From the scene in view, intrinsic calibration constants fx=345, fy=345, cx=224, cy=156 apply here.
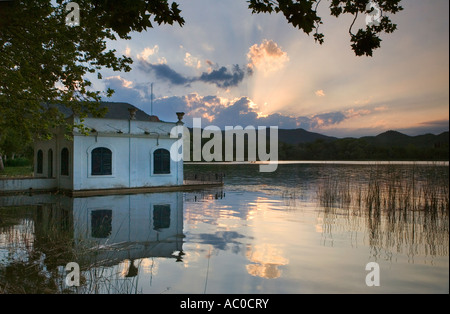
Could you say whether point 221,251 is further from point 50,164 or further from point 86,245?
point 50,164

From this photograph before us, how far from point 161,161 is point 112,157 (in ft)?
11.6

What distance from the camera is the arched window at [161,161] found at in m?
24.1

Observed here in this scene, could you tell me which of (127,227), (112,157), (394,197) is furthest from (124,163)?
(394,197)

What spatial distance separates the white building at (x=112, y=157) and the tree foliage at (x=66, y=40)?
32.8 feet

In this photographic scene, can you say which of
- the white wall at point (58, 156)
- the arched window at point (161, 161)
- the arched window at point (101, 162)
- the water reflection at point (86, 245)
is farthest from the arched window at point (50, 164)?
the water reflection at point (86, 245)

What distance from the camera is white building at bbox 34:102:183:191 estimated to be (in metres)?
21.0

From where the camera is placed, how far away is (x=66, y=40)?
9.34 meters

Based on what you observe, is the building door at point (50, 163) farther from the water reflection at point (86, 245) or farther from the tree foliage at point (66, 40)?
the tree foliage at point (66, 40)

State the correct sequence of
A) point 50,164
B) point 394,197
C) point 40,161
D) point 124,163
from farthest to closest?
point 40,161, point 50,164, point 124,163, point 394,197

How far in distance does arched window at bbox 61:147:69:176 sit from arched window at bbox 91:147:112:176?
1.60 meters

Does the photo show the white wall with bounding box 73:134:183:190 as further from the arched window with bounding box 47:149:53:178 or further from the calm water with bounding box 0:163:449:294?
the calm water with bounding box 0:163:449:294

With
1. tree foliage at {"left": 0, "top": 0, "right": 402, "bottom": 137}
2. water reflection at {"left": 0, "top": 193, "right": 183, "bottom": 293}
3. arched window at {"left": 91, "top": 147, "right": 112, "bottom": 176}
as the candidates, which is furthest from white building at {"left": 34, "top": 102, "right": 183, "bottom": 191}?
tree foliage at {"left": 0, "top": 0, "right": 402, "bottom": 137}
